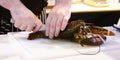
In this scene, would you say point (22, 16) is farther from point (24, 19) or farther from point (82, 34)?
point (82, 34)

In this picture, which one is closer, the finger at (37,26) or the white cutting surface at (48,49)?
the white cutting surface at (48,49)

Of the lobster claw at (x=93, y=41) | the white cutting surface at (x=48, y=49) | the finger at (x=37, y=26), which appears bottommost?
the white cutting surface at (x=48, y=49)

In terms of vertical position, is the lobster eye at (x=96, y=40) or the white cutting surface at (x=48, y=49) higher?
the lobster eye at (x=96, y=40)

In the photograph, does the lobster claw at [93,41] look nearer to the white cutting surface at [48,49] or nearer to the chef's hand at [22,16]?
the white cutting surface at [48,49]

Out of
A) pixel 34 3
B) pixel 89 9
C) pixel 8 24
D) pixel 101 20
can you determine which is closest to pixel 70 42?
pixel 34 3

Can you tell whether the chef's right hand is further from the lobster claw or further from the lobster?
the lobster claw

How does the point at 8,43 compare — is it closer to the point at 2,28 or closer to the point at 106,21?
the point at 2,28

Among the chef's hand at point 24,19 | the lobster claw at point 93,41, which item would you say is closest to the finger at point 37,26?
the chef's hand at point 24,19

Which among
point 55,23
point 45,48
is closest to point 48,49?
point 45,48
